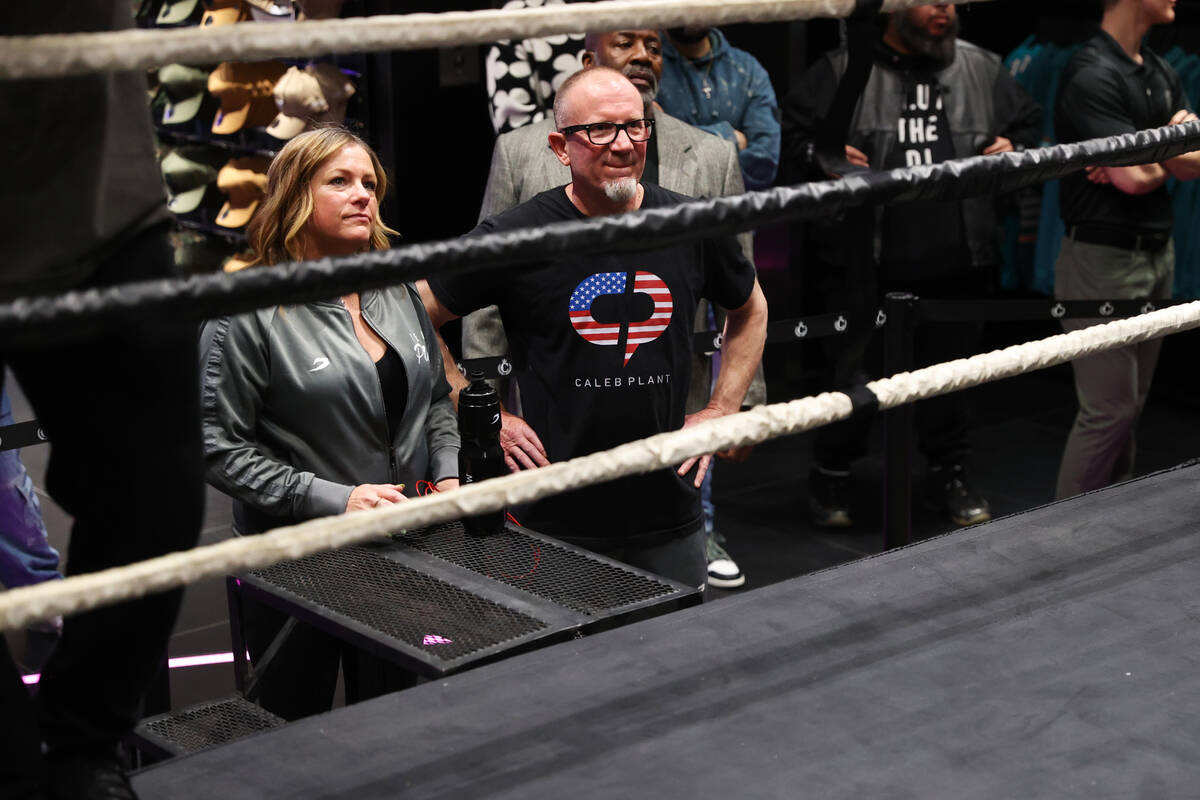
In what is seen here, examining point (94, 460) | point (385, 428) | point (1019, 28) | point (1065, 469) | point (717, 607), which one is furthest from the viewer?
point (1019, 28)

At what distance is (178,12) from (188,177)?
0.61 m

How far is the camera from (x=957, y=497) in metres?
4.36

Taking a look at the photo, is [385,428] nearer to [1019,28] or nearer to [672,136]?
[672,136]

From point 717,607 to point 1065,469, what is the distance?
264 cm

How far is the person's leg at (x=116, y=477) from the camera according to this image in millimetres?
1150

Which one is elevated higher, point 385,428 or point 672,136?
point 672,136

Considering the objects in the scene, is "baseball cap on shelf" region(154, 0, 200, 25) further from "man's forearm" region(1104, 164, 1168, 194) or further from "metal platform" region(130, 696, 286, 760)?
"metal platform" region(130, 696, 286, 760)

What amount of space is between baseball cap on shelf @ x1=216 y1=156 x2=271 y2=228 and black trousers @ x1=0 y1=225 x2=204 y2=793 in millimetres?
4047

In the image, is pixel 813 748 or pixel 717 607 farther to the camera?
pixel 717 607

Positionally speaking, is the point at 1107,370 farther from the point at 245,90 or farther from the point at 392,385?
the point at 245,90

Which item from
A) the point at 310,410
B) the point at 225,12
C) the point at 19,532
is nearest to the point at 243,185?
Result: the point at 225,12

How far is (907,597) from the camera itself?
5.66ft

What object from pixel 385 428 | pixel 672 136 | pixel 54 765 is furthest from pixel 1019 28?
pixel 54 765

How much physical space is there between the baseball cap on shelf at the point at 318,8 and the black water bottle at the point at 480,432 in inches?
88.0
